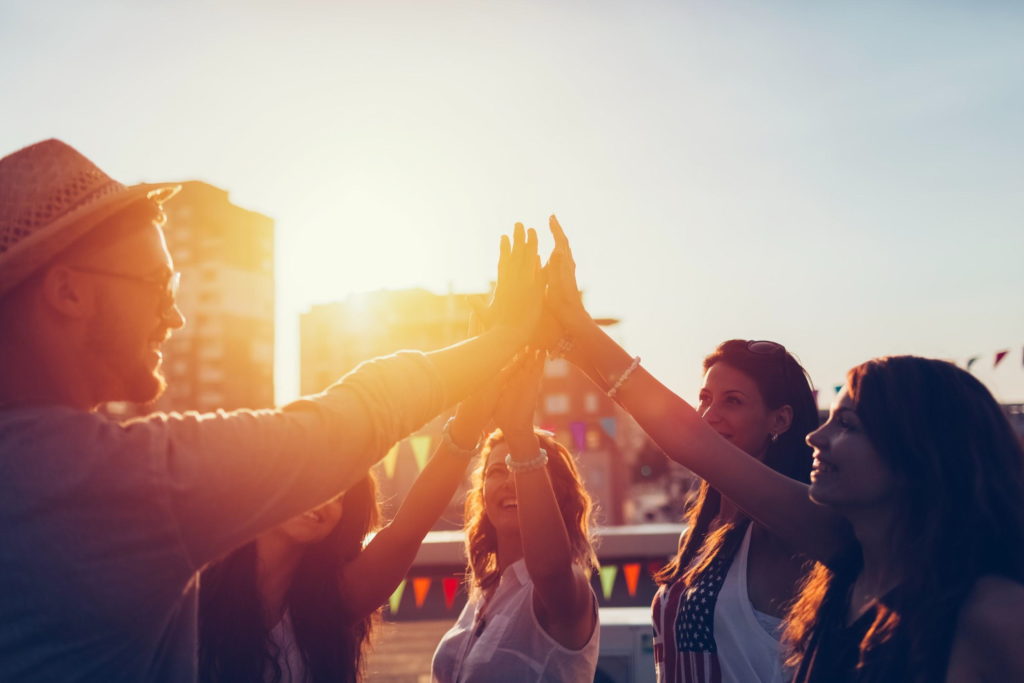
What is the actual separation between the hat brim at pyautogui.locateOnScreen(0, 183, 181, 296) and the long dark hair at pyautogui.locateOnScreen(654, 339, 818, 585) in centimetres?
224

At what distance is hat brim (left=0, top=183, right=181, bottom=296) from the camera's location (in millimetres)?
1379

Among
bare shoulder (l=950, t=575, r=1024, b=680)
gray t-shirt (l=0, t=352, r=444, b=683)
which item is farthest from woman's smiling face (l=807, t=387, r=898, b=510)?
gray t-shirt (l=0, t=352, r=444, b=683)

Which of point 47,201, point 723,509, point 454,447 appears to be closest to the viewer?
point 47,201

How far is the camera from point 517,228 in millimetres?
2949

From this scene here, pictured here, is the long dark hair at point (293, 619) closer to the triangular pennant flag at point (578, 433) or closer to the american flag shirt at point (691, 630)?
the american flag shirt at point (691, 630)

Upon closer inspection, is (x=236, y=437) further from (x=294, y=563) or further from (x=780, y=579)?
(x=780, y=579)

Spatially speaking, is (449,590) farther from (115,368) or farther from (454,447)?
(115,368)

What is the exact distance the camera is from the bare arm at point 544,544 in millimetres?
2762

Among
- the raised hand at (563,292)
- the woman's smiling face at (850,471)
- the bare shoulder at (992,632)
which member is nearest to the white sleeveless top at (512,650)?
the raised hand at (563,292)

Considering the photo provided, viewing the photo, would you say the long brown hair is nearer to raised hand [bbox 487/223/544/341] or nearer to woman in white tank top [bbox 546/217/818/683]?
woman in white tank top [bbox 546/217/818/683]

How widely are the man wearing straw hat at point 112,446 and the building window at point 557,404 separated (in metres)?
53.7

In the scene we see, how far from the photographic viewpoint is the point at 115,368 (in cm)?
151

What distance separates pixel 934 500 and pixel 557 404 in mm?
53581

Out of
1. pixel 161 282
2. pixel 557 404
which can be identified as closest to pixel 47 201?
pixel 161 282
